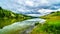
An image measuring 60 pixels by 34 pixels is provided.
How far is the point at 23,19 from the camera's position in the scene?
4410mm

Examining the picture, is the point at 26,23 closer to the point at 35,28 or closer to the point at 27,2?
the point at 35,28

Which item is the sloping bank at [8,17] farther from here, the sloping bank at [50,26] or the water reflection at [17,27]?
the sloping bank at [50,26]

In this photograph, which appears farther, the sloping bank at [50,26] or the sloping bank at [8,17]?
the sloping bank at [8,17]

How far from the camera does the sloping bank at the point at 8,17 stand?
4.35 m

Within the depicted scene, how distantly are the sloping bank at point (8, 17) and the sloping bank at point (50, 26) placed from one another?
386mm

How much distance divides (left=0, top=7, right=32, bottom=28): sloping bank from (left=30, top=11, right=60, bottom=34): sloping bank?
386 mm

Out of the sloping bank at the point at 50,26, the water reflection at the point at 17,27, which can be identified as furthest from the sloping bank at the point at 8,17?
the sloping bank at the point at 50,26

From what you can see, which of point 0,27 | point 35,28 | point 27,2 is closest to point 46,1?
point 27,2

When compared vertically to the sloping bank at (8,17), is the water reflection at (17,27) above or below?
below

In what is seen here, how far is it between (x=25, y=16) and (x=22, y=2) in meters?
0.37

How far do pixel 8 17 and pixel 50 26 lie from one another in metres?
1.09

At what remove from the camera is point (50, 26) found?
4.29 m

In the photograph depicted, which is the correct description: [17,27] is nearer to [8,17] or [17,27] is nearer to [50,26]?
[8,17]

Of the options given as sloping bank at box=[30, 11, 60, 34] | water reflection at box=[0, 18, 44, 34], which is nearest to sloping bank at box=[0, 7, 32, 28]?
water reflection at box=[0, 18, 44, 34]
